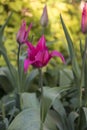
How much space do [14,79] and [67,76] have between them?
42 cm

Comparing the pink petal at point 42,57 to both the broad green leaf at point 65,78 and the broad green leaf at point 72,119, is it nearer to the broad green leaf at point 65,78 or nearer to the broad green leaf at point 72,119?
the broad green leaf at point 72,119

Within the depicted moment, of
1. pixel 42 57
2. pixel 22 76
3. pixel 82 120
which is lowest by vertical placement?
pixel 82 120

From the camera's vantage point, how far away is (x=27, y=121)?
153cm

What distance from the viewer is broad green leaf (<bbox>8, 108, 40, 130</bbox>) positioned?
151 cm

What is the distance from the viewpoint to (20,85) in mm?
1828

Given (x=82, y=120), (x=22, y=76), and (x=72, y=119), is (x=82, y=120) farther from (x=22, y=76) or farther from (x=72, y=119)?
(x=22, y=76)

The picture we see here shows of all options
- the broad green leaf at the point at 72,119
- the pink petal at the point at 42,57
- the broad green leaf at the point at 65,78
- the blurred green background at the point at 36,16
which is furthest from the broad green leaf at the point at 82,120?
the blurred green background at the point at 36,16

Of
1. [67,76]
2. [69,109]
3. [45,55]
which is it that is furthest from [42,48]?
[67,76]

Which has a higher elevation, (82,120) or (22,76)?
(22,76)

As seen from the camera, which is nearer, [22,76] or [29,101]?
[29,101]

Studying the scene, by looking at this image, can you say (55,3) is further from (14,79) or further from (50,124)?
(50,124)

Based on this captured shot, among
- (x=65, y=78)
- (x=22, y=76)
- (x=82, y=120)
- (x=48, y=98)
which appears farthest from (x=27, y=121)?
(x=65, y=78)

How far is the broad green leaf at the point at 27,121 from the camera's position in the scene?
4.97 feet

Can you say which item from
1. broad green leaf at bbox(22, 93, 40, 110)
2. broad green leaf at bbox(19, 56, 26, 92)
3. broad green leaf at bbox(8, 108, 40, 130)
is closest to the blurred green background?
broad green leaf at bbox(19, 56, 26, 92)
